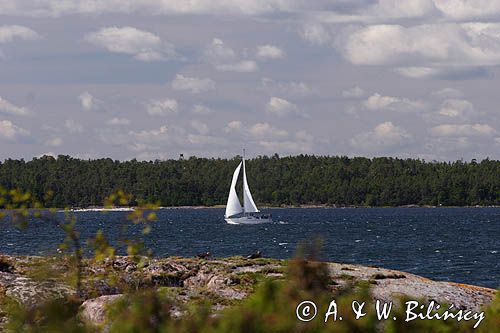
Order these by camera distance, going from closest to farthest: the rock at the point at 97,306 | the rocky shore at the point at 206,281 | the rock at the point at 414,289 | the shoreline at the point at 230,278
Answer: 1. the rock at the point at 97,306
2. the rocky shore at the point at 206,281
3. the shoreline at the point at 230,278
4. the rock at the point at 414,289

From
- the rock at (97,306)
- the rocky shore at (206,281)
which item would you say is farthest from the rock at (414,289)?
the rock at (97,306)

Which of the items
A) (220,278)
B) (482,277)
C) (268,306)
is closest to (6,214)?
(268,306)

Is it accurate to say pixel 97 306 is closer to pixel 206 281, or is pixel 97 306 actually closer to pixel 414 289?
pixel 206 281

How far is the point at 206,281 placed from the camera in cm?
1892

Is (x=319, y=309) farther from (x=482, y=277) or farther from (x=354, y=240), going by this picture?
(x=354, y=240)

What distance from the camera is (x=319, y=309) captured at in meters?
7.09

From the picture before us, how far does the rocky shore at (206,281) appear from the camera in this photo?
52.6 feet

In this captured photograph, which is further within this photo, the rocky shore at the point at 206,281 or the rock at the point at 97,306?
the rocky shore at the point at 206,281

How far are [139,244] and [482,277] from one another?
149 feet

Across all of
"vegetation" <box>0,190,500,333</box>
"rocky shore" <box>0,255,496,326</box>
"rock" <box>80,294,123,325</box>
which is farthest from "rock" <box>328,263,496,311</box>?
"vegetation" <box>0,190,500,333</box>

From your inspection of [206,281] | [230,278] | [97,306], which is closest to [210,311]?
[97,306]

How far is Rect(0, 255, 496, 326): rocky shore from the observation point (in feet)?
52.6

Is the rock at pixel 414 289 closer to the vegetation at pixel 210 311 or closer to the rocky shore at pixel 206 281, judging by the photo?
the rocky shore at pixel 206 281

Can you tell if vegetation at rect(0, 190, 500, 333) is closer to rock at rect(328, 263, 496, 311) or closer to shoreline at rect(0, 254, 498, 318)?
shoreline at rect(0, 254, 498, 318)
